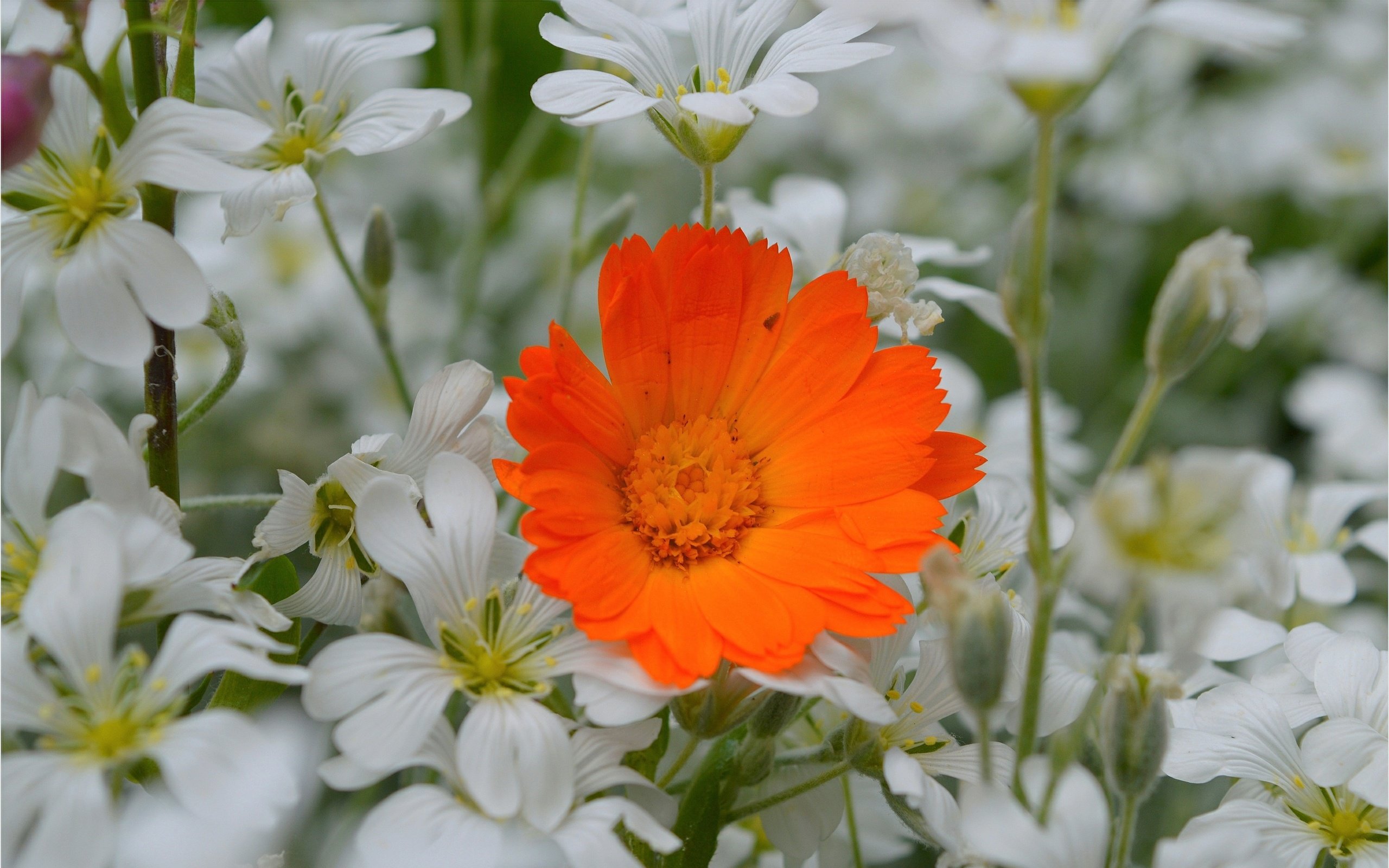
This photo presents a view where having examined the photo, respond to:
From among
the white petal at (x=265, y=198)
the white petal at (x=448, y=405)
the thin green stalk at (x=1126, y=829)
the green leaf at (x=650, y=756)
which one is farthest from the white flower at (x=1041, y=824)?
the white petal at (x=265, y=198)

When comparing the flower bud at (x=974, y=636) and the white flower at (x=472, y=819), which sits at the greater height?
the flower bud at (x=974, y=636)

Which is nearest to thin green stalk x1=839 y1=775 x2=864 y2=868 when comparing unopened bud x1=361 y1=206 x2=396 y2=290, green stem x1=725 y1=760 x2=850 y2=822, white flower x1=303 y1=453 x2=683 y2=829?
green stem x1=725 y1=760 x2=850 y2=822

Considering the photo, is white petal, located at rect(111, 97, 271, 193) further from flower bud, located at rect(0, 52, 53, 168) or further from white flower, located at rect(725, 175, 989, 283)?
white flower, located at rect(725, 175, 989, 283)

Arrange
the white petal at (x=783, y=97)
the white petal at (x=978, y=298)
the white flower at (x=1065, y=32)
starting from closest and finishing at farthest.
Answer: the white flower at (x=1065, y=32) < the white petal at (x=783, y=97) < the white petal at (x=978, y=298)

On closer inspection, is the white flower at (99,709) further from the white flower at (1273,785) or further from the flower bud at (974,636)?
the white flower at (1273,785)

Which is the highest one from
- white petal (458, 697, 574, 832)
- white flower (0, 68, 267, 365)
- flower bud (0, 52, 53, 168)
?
flower bud (0, 52, 53, 168)

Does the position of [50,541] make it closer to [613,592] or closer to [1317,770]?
[613,592]

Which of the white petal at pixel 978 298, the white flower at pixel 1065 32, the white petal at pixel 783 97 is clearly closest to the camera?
the white flower at pixel 1065 32
